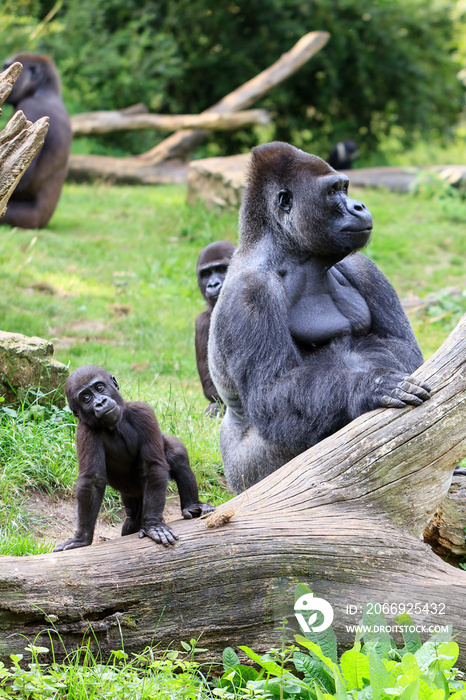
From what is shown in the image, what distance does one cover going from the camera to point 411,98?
53.3 feet

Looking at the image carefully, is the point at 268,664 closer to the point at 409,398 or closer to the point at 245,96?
the point at 409,398

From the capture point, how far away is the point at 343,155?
15.0m

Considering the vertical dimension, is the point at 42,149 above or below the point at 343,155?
above

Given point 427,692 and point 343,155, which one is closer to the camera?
point 427,692

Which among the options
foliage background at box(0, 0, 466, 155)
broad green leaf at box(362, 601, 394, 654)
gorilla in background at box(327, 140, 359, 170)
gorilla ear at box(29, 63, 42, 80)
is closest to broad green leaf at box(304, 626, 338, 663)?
broad green leaf at box(362, 601, 394, 654)

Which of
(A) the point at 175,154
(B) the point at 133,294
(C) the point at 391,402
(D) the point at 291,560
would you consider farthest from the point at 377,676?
(A) the point at 175,154

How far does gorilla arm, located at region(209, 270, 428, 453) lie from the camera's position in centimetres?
330

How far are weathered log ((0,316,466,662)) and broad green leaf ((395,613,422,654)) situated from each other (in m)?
0.05

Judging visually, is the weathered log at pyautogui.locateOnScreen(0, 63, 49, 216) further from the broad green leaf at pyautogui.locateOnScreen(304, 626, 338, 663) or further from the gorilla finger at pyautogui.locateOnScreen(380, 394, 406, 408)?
the broad green leaf at pyautogui.locateOnScreen(304, 626, 338, 663)

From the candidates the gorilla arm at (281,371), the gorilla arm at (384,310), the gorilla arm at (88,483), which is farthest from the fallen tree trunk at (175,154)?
the gorilla arm at (88,483)

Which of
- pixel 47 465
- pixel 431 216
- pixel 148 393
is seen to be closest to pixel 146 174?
pixel 431 216

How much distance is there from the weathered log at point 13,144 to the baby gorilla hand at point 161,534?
72.5 inches

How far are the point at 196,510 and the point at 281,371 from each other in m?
0.71

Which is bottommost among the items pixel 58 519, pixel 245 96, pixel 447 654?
pixel 245 96
